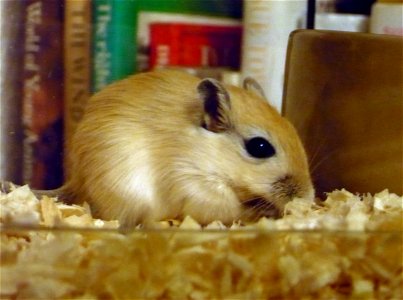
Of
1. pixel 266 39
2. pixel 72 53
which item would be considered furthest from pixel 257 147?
pixel 72 53

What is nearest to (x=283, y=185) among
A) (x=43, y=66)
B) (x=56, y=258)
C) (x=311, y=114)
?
(x=311, y=114)

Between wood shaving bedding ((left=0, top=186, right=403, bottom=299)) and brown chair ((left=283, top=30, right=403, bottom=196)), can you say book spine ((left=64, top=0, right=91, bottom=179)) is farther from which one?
wood shaving bedding ((left=0, top=186, right=403, bottom=299))

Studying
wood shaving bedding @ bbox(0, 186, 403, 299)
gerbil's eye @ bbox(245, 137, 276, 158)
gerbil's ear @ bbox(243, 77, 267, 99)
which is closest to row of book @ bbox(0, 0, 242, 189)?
gerbil's ear @ bbox(243, 77, 267, 99)

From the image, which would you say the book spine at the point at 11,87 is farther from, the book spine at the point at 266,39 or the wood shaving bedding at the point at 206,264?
the wood shaving bedding at the point at 206,264

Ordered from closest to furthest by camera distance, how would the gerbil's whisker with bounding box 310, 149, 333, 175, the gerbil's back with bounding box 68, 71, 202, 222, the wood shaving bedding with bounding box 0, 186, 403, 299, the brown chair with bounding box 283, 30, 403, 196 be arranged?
the wood shaving bedding with bounding box 0, 186, 403, 299, the gerbil's back with bounding box 68, 71, 202, 222, the brown chair with bounding box 283, 30, 403, 196, the gerbil's whisker with bounding box 310, 149, 333, 175

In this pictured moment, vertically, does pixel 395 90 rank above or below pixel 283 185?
above

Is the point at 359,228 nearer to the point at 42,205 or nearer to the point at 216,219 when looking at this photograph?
the point at 216,219

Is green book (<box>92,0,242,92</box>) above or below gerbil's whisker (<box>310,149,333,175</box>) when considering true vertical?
above

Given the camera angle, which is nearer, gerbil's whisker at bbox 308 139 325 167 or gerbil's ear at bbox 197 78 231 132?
gerbil's ear at bbox 197 78 231 132
